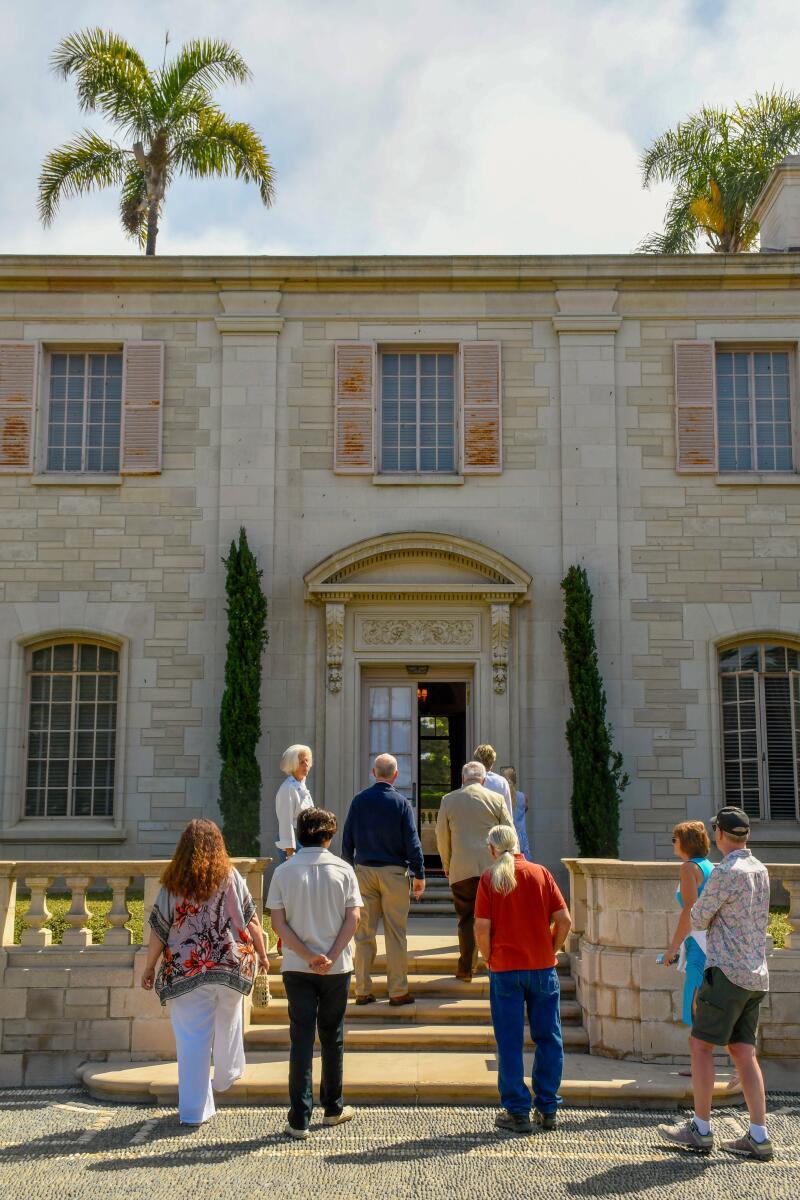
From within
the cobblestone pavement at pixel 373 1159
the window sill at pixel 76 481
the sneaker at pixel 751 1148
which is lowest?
the cobblestone pavement at pixel 373 1159

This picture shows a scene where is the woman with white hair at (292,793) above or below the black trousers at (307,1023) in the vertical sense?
above

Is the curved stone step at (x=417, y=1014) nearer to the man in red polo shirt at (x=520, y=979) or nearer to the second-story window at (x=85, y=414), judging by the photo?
the man in red polo shirt at (x=520, y=979)

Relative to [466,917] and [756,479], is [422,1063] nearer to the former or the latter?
[466,917]

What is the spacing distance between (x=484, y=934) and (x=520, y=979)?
1.05 feet

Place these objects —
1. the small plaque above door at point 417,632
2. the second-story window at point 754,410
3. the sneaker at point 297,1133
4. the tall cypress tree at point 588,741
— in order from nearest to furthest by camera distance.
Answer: the sneaker at point 297,1133 < the tall cypress tree at point 588,741 < the small plaque above door at point 417,632 < the second-story window at point 754,410

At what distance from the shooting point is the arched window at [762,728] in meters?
14.3

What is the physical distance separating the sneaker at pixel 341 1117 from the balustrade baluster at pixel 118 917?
2.47m

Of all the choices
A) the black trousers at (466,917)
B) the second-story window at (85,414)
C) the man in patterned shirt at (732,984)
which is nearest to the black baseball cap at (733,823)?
the man in patterned shirt at (732,984)

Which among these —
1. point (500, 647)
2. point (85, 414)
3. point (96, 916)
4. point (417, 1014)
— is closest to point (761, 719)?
point (500, 647)

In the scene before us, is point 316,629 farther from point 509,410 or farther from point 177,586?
point 509,410

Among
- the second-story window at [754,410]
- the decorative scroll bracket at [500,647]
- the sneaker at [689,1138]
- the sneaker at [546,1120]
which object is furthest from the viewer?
the second-story window at [754,410]

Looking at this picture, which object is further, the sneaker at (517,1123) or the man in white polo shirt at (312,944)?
the sneaker at (517,1123)

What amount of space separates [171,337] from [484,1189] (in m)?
11.3

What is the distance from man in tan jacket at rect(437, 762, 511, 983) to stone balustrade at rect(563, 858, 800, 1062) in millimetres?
923
